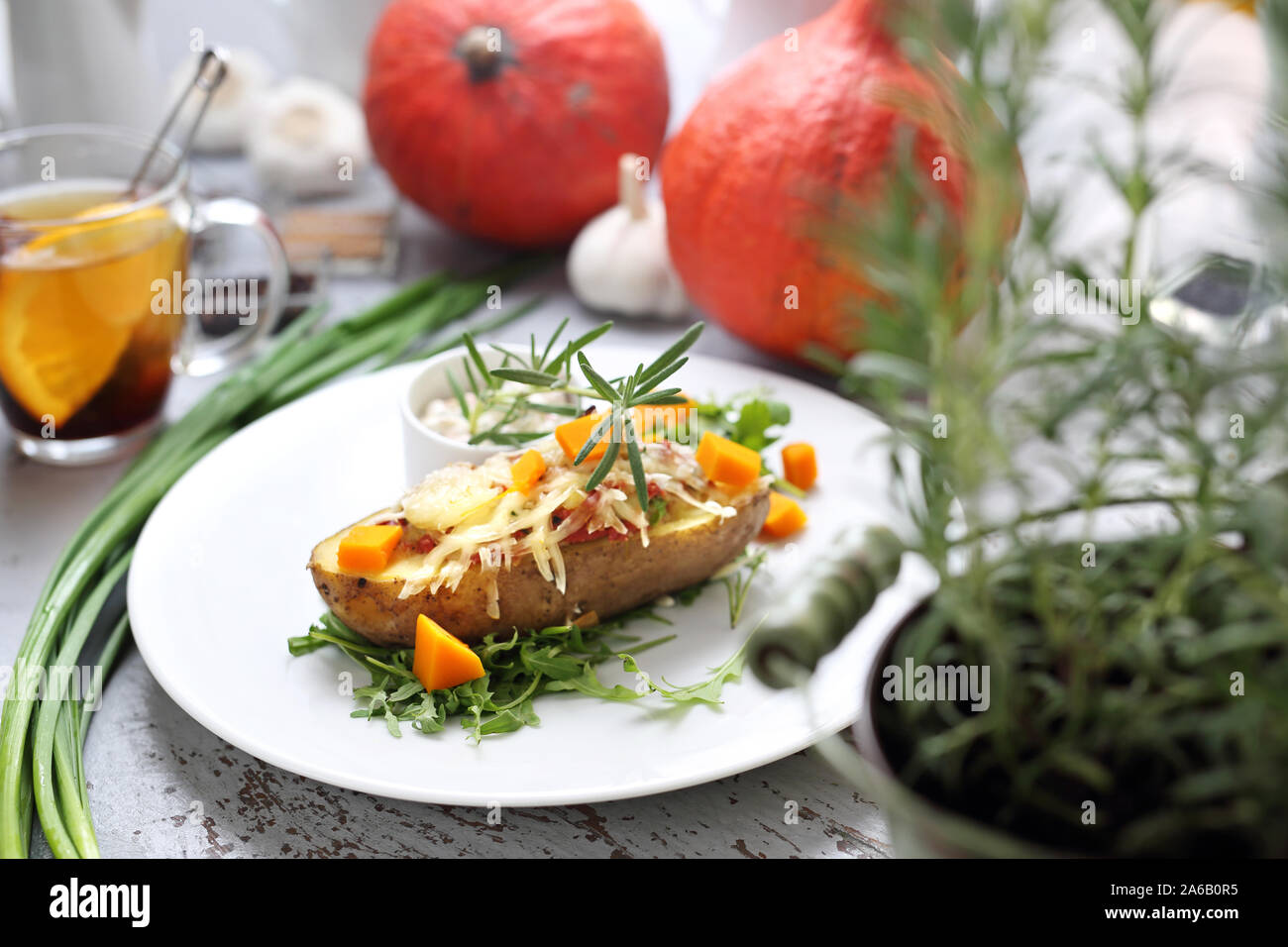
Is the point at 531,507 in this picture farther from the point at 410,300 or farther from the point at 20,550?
the point at 410,300

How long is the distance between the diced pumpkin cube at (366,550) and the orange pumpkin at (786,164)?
0.69m

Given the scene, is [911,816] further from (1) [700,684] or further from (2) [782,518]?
(2) [782,518]

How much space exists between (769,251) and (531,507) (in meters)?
0.66

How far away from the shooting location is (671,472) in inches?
48.0

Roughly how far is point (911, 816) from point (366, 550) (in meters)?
0.67

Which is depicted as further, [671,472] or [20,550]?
[20,550]

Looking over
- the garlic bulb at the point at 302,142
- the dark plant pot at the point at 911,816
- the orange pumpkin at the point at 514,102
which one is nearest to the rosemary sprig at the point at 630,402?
the dark plant pot at the point at 911,816

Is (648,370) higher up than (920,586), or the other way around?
(648,370)

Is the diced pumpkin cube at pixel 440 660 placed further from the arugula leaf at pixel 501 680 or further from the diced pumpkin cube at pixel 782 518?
the diced pumpkin cube at pixel 782 518

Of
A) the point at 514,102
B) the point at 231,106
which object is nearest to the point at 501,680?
the point at 514,102

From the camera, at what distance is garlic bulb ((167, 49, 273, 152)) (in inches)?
93.8

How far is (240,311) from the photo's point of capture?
5.92ft
